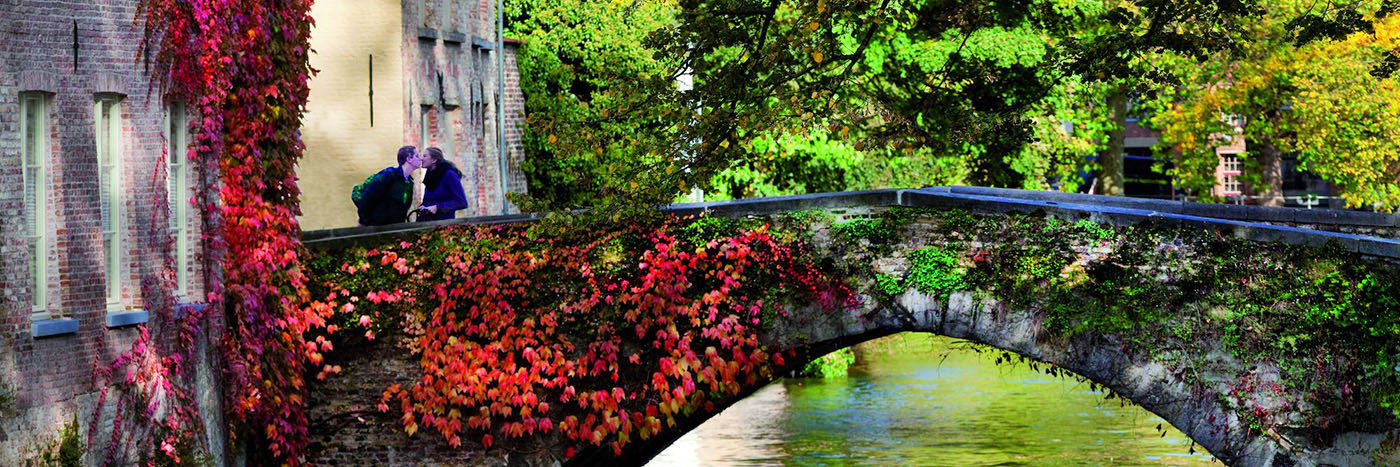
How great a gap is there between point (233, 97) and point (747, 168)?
16.8m

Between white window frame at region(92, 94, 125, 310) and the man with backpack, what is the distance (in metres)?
3.48

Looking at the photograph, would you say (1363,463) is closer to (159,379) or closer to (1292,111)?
(159,379)

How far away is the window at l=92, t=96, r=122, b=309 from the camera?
13336 millimetres

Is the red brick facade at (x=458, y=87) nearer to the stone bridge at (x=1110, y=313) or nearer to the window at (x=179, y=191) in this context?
the stone bridge at (x=1110, y=313)

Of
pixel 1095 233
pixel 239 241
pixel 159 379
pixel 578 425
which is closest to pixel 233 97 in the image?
pixel 239 241

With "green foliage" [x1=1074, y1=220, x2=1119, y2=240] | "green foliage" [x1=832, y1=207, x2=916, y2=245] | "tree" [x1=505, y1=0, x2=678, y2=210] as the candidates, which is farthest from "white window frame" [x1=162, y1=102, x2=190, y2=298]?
"tree" [x1=505, y1=0, x2=678, y2=210]

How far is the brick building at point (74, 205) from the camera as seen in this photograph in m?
12.3

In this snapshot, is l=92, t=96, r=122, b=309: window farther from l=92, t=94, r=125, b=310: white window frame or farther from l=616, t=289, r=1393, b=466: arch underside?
l=616, t=289, r=1393, b=466: arch underside

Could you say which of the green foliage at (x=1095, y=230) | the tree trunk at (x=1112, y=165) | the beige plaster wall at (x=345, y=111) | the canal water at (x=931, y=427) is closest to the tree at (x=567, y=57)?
the canal water at (x=931, y=427)

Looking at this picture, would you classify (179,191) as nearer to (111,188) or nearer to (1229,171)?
(111,188)

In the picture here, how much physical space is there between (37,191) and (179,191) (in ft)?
5.12

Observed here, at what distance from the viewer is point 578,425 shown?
49.7 ft

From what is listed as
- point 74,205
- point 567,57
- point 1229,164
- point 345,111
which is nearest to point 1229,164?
point 1229,164

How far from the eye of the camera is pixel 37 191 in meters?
12.7
